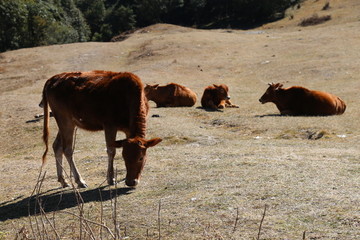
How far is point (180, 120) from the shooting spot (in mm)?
18547

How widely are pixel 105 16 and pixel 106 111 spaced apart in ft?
285

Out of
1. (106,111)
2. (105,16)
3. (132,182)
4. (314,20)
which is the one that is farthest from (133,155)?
(105,16)

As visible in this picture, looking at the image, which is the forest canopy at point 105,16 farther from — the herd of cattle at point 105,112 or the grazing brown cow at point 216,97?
the herd of cattle at point 105,112

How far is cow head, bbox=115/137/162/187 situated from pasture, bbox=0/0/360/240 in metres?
0.21

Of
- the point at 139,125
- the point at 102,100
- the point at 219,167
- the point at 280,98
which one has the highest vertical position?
the point at 102,100

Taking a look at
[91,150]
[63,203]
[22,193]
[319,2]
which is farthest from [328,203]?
[319,2]

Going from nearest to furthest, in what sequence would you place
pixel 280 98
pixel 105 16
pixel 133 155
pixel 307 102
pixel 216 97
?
pixel 133 155 < pixel 307 102 < pixel 280 98 < pixel 216 97 < pixel 105 16

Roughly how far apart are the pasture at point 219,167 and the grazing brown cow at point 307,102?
573 mm

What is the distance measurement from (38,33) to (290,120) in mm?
47083

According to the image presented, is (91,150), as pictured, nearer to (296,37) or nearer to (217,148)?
→ (217,148)

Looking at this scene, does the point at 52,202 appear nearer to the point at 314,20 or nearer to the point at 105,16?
the point at 314,20

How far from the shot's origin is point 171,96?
22328 millimetres

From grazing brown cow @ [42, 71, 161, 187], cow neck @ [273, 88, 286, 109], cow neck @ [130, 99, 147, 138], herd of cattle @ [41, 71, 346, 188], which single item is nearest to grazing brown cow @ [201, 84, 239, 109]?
cow neck @ [273, 88, 286, 109]

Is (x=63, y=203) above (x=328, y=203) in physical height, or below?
below
